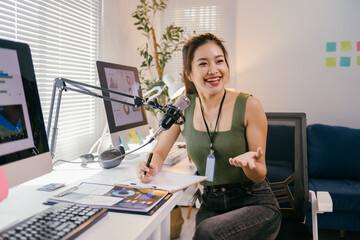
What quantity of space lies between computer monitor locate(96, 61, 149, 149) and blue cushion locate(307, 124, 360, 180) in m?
1.75

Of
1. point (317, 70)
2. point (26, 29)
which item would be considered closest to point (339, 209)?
point (317, 70)

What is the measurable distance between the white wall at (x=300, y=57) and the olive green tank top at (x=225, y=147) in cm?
197

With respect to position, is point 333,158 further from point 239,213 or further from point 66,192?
point 66,192

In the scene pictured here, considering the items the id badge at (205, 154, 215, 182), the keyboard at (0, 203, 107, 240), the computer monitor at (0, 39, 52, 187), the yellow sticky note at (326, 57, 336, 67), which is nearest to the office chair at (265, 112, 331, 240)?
the id badge at (205, 154, 215, 182)

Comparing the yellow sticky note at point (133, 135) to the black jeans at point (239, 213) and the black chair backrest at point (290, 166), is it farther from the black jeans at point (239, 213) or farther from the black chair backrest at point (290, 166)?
the black chair backrest at point (290, 166)

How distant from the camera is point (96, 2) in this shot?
228cm

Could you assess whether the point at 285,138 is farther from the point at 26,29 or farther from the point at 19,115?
the point at 26,29

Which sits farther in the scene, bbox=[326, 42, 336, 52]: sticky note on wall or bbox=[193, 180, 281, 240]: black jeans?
bbox=[326, 42, 336, 52]: sticky note on wall

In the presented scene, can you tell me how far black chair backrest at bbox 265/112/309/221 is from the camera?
56.6 inches

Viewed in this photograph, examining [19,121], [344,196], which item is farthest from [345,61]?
[19,121]

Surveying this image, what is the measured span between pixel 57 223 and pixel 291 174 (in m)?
1.09

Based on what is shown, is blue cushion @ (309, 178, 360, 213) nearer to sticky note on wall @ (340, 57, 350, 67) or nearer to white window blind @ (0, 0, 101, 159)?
sticky note on wall @ (340, 57, 350, 67)

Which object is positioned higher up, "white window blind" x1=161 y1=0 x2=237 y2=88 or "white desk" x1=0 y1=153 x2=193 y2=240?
"white window blind" x1=161 y1=0 x2=237 y2=88

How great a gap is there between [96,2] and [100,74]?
37.3 inches
